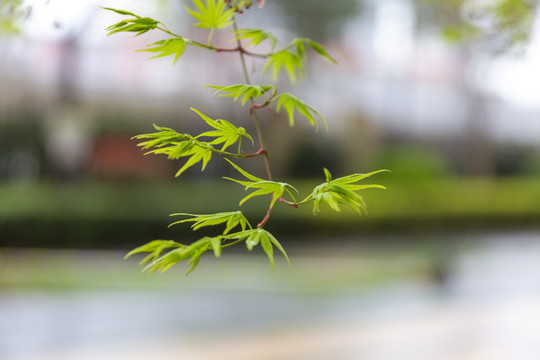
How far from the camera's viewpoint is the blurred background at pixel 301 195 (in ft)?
10.9

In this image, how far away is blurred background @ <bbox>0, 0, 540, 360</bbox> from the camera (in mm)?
3334

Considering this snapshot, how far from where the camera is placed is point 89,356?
310 centimetres

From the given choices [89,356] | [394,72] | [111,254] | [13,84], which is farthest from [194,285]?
[394,72]

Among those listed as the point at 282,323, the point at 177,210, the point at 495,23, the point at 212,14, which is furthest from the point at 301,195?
the point at 212,14

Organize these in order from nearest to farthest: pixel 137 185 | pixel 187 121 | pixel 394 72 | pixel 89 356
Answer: pixel 89 356
pixel 137 185
pixel 187 121
pixel 394 72

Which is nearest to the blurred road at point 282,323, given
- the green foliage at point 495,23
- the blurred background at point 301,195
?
the blurred background at point 301,195

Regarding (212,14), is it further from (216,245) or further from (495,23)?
(495,23)

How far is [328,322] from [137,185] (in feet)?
10.7

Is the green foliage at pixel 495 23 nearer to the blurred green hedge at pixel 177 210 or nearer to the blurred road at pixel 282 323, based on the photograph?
the blurred road at pixel 282 323

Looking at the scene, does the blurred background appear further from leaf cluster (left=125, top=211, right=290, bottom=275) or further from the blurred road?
leaf cluster (left=125, top=211, right=290, bottom=275)

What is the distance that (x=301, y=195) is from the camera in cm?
718

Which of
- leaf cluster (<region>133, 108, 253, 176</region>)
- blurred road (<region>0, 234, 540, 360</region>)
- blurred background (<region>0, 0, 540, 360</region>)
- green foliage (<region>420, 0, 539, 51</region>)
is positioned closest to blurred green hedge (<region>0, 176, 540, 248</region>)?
blurred background (<region>0, 0, 540, 360</region>)

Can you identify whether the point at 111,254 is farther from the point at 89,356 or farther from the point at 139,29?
the point at 139,29

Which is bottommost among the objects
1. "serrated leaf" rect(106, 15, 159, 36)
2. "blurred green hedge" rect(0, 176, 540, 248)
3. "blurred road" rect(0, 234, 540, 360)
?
"blurred green hedge" rect(0, 176, 540, 248)
